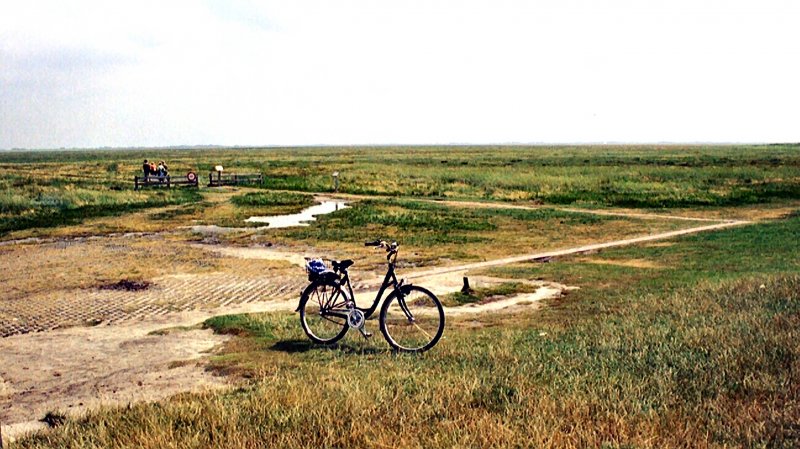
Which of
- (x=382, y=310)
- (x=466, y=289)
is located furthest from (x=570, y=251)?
(x=382, y=310)

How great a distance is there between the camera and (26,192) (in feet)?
141

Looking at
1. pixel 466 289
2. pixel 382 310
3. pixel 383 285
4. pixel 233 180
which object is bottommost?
pixel 466 289

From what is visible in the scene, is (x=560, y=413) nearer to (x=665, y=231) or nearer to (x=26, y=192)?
(x=665, y=231)

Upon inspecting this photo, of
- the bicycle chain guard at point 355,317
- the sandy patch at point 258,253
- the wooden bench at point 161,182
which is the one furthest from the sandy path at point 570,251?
the wooden bench at point 161,182

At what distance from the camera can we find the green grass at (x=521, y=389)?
5.48 metres

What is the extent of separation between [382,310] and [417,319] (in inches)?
21.9

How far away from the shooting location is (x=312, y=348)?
9500mm

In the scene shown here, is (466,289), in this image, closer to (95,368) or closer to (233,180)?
(95,368)

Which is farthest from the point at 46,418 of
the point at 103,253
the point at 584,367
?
the point at 103,253

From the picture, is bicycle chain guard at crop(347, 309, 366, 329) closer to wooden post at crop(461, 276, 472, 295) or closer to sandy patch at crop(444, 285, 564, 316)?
sandy patch at crop(444, 285, 564, 316)

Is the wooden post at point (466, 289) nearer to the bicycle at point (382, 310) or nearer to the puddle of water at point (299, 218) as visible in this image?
the bicycle at point (382, 310)

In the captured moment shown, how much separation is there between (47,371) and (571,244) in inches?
679

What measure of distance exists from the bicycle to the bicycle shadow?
13 cm

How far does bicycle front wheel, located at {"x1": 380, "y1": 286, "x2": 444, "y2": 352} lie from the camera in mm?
9016
